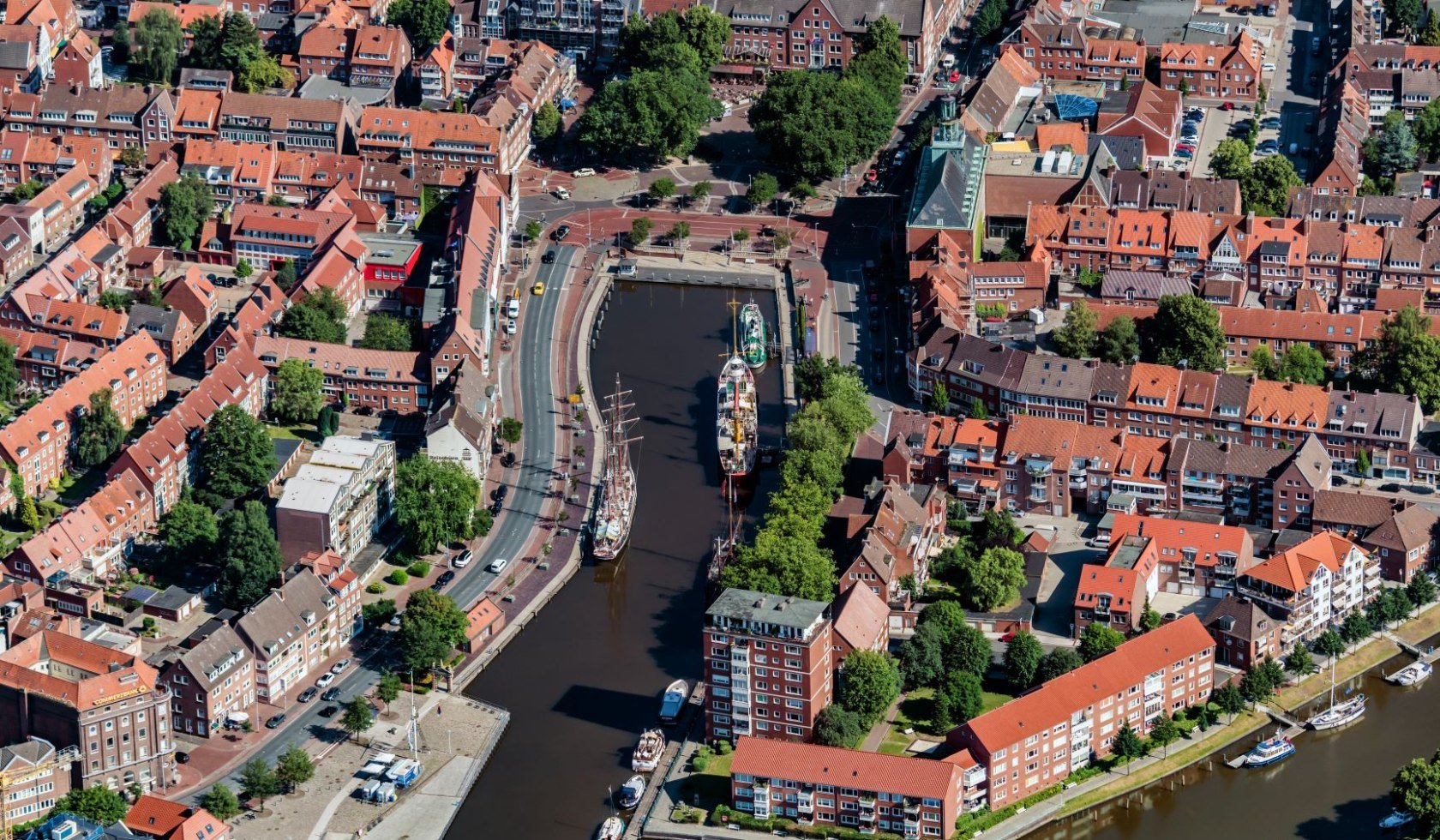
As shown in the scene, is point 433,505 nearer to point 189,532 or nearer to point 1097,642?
point 189,532

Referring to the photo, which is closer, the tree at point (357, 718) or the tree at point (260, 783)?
the tree at point (260, 783)

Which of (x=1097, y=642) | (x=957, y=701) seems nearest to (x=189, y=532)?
(x=957, y=701)

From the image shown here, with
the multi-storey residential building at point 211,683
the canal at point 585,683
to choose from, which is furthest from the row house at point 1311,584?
the multi-storey residential building at point 211,683

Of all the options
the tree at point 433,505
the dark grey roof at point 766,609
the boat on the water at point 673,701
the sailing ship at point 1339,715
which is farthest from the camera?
the tree at point 433,505

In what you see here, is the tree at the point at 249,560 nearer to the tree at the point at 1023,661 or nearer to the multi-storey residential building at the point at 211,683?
the multi-storey residential building at the point at 211,683

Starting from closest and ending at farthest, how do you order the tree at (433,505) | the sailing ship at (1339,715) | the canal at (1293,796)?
the canal at (1293,796) → the sailing ship at (1339,715) → the tree at (433,505)

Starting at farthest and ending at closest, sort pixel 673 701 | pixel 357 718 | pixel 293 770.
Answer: pixel 673 701 → pixel 357 718 → pixel 293 770

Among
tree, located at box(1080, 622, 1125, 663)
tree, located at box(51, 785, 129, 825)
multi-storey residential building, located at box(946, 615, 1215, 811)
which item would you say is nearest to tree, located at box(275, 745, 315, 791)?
tree, located at box(51, 785, 129, 825)

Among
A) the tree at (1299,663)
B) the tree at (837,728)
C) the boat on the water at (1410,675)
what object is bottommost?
the tree at (837,728)
